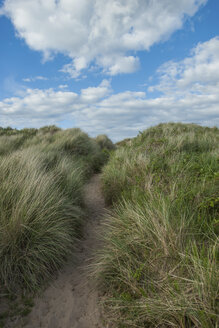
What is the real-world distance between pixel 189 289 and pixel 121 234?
1.18 metres

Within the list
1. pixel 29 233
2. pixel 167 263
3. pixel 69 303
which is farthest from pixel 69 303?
pixel 167 263

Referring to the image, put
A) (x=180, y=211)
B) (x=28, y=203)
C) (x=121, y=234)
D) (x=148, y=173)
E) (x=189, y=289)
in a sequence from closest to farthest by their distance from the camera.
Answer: (x=189, y=289)
(x=180, y=211)
(x=121, y=234)
(x=28, y=203)
(x=148, y=173)

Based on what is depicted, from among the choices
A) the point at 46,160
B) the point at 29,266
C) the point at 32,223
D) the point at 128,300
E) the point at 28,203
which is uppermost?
the point at 46,160

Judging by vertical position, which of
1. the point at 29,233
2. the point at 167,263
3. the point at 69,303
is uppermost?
the point at 29,233

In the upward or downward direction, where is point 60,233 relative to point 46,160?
downward

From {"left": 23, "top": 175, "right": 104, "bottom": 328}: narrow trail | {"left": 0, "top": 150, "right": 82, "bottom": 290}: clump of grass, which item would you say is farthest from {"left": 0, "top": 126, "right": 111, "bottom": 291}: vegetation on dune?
{"left": 23, "top": 175, "right": 104, "bottom": 328}: narrow trail

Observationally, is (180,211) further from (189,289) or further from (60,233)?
(60,233)

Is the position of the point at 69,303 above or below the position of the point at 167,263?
below

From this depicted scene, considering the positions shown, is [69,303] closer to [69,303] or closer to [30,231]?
[69,303]

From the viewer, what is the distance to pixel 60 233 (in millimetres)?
2729

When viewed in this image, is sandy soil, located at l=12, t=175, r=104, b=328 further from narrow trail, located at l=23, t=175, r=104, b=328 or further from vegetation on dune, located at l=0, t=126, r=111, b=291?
vegetation on dune, located at l=0, t=126, r=111, b=291

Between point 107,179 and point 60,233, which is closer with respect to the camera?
point 60,233

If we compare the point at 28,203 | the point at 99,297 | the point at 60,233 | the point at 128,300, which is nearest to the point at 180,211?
the point at 128,300

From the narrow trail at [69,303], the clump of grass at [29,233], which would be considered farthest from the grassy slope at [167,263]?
the clump of grass at [29,233]
